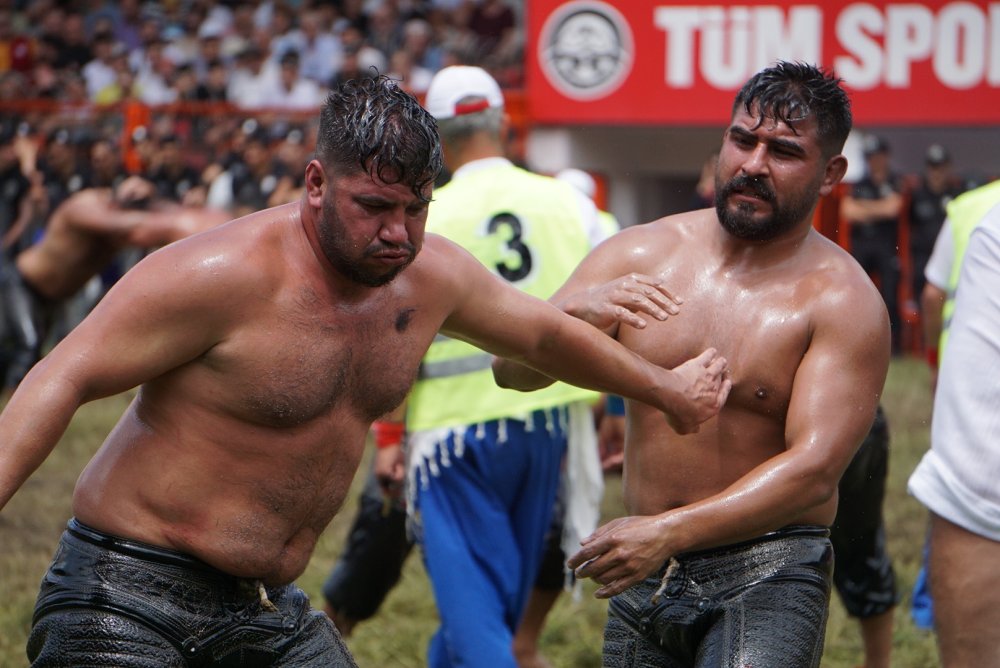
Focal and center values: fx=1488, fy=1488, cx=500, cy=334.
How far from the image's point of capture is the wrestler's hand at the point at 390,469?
516cm

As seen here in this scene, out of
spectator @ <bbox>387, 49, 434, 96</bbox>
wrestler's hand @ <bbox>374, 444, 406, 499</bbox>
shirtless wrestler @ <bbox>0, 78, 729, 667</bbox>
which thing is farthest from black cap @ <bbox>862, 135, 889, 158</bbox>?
shirtless wrestler @ <bbox>0, 78, 729, 667</bbox>

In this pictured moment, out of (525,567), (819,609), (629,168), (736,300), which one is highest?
(736,300)

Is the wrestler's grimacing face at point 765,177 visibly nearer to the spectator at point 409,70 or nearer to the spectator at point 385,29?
the spectator at point 409,70

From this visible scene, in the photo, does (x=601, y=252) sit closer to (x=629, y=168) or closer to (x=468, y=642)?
(x=468, y=642)

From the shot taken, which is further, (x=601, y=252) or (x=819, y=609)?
(x=601, y=252)

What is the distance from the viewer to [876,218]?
43.4 ft

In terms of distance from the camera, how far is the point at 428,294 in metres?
3.23

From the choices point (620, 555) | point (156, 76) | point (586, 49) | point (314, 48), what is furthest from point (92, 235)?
point (156, 76)

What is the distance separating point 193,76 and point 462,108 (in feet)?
34.8

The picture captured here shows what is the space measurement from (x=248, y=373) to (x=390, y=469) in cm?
226

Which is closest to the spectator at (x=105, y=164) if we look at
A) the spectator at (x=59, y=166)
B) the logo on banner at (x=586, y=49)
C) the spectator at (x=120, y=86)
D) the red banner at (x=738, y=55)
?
the spectator at (x=59, y=166)

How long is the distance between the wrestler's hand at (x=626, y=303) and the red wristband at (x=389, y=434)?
1.65 metres

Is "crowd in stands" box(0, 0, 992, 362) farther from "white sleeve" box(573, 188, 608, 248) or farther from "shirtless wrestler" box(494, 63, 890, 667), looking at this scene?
"shirtless wrestler" box(494, 63, 890, 667)

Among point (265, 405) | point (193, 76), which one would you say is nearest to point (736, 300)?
point (265, 405)
